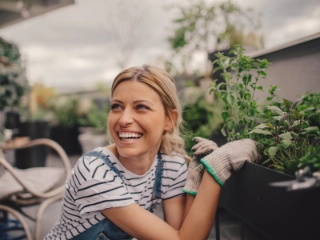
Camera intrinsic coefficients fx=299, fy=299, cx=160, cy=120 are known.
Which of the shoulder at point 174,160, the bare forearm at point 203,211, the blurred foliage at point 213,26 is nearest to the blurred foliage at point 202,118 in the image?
the blurred foliage at point 213,26

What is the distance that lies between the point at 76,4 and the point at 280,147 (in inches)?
138

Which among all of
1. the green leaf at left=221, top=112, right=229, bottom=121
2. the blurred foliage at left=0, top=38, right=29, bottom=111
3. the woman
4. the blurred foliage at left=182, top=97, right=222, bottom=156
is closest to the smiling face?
the woman

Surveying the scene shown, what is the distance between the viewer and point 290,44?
1.44 m

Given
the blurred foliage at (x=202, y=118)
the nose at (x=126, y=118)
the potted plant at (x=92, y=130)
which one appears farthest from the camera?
the potted plant at (x=92, y=130)

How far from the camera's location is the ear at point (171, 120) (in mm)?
1214

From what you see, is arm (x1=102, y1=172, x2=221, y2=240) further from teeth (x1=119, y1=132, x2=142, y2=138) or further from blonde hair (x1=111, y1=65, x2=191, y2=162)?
blonde hair (x1=111, y1=65, x2=191, y2=162)

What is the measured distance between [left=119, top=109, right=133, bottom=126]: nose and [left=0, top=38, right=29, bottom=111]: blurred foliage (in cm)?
323

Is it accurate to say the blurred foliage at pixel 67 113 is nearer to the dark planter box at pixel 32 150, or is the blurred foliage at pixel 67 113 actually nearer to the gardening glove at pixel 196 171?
the dark planter box at pixel 32 150

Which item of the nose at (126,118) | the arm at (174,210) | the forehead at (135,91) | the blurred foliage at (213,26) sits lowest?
the arm at (174,210)

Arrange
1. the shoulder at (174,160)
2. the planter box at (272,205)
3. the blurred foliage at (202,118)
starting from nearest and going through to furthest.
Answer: the planter box at (272,205)
the shoulder at (174,160)
the blurred foliage at (202,118)

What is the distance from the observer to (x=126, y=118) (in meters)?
1.05

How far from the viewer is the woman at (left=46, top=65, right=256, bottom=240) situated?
977 mm

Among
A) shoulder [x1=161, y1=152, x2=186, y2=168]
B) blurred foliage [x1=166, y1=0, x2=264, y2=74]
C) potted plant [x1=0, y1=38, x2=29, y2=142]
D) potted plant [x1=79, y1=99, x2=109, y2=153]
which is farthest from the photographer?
potted plant [x1=79, y1=99, x2=109, y2=153]

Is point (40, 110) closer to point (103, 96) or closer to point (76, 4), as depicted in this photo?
point (103, 96)
